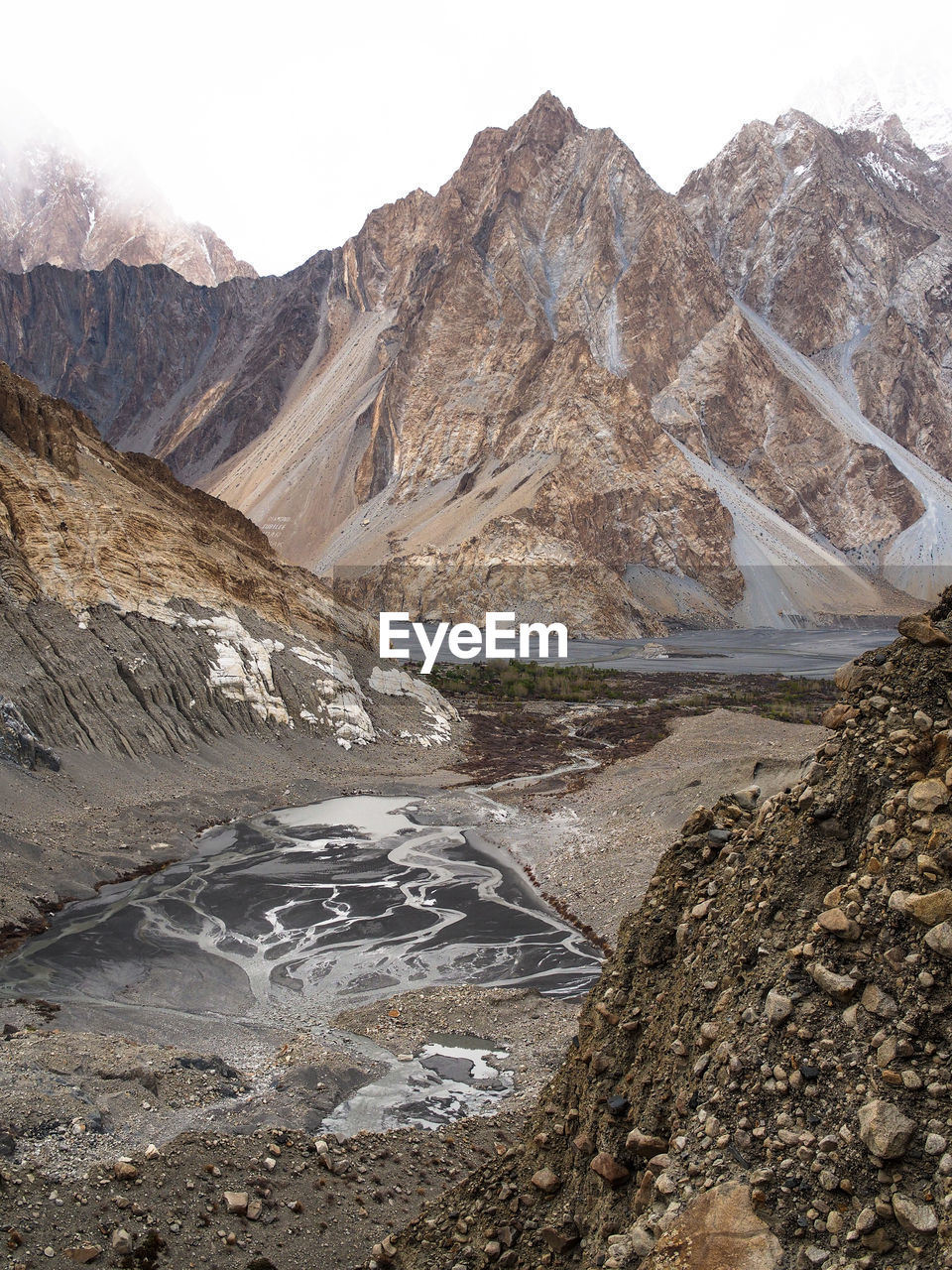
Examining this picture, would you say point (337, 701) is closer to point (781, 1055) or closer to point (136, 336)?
point (781, 1055)

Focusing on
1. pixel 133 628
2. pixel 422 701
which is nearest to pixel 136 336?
pixel 422 701

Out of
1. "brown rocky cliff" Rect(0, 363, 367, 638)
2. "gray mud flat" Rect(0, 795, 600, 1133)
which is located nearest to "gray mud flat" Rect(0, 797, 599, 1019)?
"gray mud flat" Rect(0, 795, 600, 1133)

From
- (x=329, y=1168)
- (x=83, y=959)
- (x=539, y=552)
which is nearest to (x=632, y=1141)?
(x=329, y=1168)

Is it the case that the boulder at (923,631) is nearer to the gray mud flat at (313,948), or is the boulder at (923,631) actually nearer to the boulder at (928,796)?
the boulder at (928,796)

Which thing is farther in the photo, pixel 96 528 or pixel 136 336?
pixel 136 336

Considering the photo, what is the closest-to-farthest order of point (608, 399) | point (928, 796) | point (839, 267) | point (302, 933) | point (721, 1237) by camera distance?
point (721, 1237) → point (928, 796) → point (302, 933) → point (608, 399) → point (839, 267)

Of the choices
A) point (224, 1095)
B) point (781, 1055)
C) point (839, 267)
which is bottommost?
point (224, 1095)

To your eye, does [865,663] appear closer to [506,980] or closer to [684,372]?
[506,980]
